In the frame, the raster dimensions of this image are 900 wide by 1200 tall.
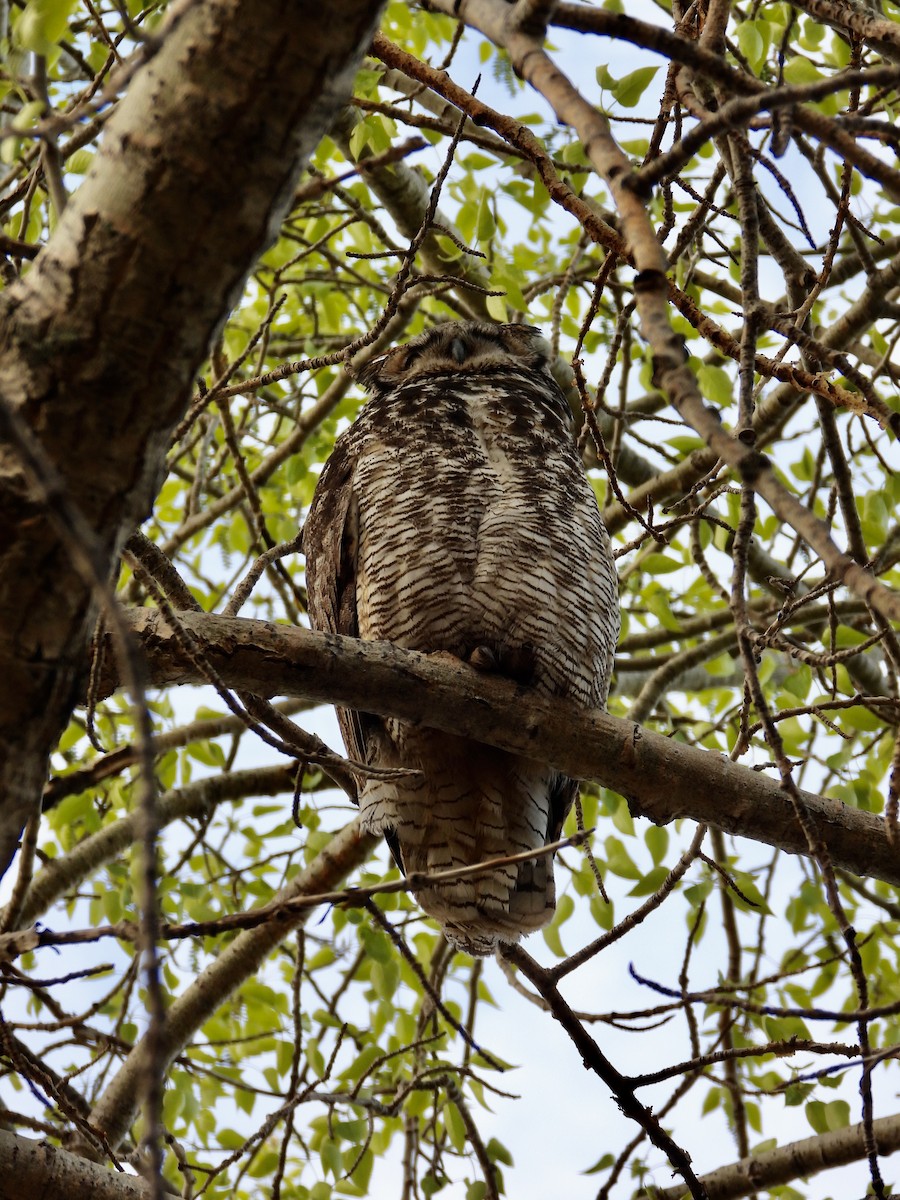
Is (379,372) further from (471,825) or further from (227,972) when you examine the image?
(227,972)

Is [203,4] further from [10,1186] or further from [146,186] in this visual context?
[10,1186]

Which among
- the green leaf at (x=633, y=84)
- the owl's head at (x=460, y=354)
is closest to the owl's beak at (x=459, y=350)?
the owl's head at (x=460, y=354)

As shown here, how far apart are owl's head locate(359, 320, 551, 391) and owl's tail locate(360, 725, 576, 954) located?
1296 mm

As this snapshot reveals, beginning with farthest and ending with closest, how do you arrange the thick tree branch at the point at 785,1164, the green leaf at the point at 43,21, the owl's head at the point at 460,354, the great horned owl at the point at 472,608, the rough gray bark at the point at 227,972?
the owl's head at the point at 460,354 → the rough gray bark at the point at 227,972 → the great horned owl at the point at 472,608 → the thick tree branch at the point at 785,1164 → the green leaf at the point at 43,21

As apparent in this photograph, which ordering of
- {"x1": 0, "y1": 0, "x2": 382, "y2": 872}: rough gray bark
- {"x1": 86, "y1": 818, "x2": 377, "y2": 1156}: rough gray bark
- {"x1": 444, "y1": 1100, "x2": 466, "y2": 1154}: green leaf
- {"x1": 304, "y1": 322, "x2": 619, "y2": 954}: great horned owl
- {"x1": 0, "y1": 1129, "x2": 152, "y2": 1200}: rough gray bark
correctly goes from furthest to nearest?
{"x1": 444, "y1": 1100, "x2": 466, "y2": 1154}: green leaf, {"x1": 86, "y1": 818, "x2": 377, "y2": 1156}: rough gray bark, {"x1": 304, "y1": 322, "x2": 619, "y2": 954}: great horned owl, {"x1": 0, "y1": 1129, "x2": 152, "y2": 1200}: rough gray bark, {"x1": 0, "y1": 0, "x2": 382, "y2": 872}: rough gray bark

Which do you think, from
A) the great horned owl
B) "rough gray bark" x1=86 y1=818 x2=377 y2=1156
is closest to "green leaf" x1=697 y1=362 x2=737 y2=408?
the great horned owl

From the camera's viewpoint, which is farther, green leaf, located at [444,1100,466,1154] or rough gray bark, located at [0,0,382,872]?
green leaf, located at [444,1100,466,1154]

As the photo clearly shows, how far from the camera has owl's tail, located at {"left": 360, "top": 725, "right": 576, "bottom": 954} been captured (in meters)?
2.52

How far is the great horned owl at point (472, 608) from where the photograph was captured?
8.28 feet

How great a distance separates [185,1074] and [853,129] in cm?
279

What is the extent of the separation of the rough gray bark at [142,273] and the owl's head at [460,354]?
7.98 ft

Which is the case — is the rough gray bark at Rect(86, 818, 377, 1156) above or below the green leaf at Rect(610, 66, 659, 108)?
below

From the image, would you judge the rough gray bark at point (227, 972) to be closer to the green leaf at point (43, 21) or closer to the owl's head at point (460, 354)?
the owl's head at point (460, 354)

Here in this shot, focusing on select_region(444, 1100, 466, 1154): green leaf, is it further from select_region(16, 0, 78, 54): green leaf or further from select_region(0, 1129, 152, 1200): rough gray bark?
select_region(16, 0, 78, 54): green leaf
